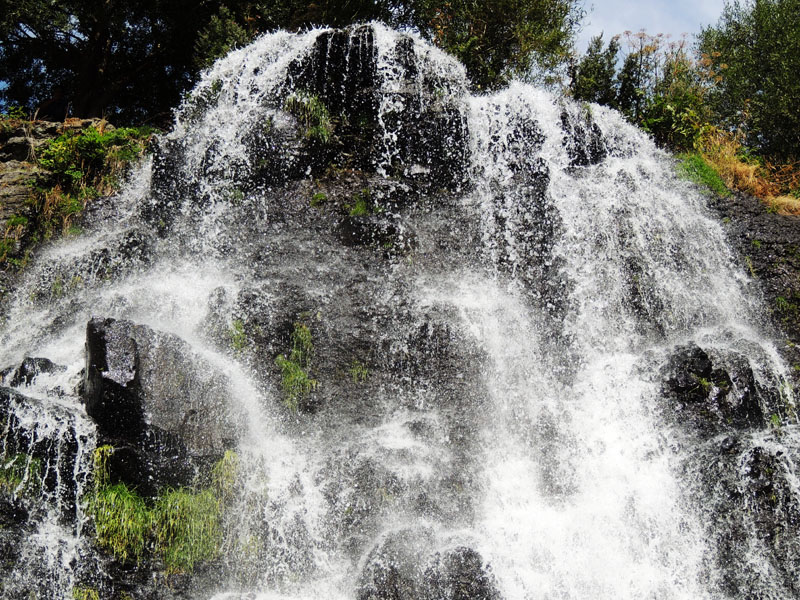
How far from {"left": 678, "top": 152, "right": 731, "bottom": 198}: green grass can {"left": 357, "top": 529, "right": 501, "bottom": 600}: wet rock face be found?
7497 mm

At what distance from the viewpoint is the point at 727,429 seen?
7305mm

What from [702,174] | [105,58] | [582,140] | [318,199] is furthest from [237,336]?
[105,58]

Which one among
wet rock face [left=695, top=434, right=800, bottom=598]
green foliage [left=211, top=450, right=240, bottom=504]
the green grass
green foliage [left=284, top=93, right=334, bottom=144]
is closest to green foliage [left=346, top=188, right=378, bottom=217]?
green foliage [left=284, top=93, right=334, bottom=144]

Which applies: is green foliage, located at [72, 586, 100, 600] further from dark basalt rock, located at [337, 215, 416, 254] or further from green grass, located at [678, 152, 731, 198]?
green grass, located at [678, 152, 731, 198]

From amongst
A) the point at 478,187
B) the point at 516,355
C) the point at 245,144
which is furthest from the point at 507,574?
the point at 245,144

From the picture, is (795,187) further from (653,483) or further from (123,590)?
(123,590)

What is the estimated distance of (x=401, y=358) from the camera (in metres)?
8.33

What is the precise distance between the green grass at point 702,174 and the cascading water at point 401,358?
33cm

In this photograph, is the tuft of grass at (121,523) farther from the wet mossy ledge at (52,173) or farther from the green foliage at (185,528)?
the wet mossy ledge at (52,173)

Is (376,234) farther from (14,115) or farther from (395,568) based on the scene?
(14,115)

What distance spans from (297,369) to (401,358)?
1.30 meters

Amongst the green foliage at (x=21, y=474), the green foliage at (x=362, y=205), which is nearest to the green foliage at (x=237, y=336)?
the green foliage at (x=362, y=205)

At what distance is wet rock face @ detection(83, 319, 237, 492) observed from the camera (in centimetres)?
649

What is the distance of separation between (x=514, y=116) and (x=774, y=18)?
9475mm
